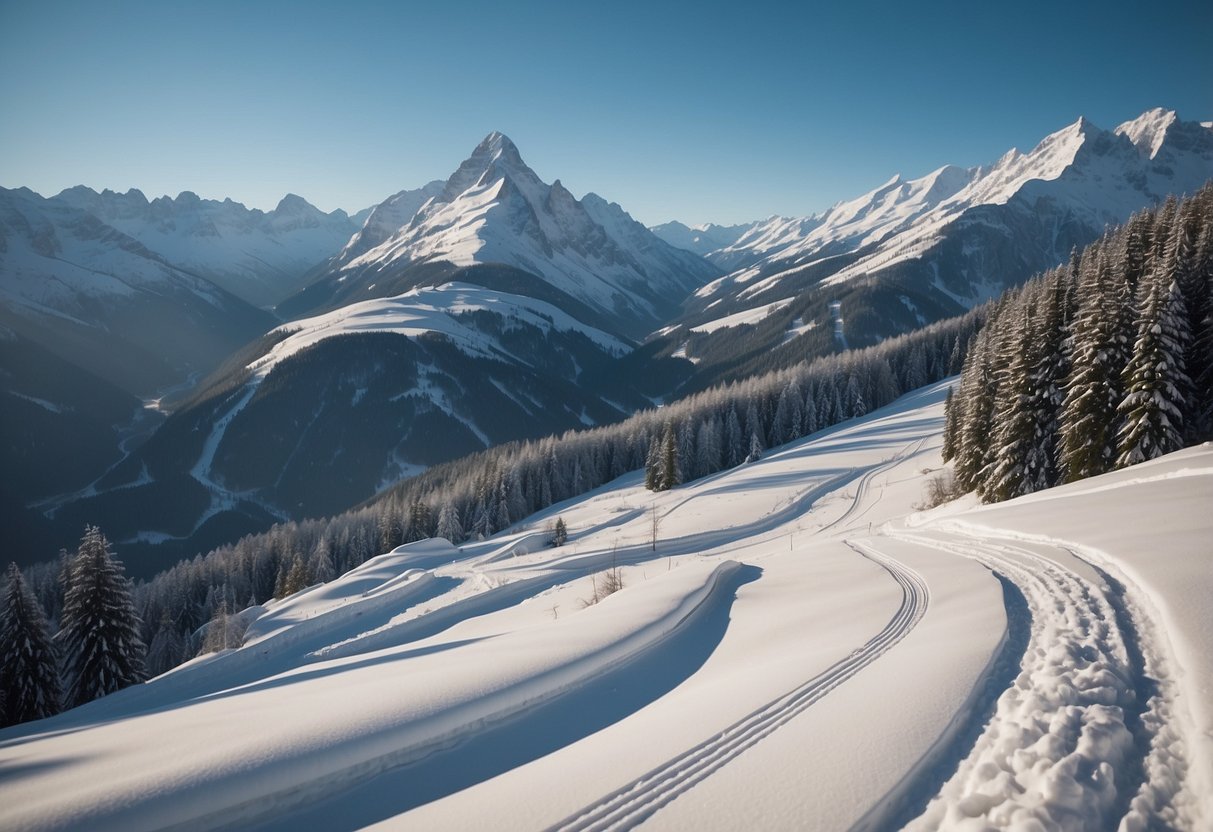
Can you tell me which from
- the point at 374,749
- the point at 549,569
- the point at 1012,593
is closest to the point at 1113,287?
the point at 1012,593

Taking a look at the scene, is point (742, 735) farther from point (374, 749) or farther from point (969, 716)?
point (374, 749)

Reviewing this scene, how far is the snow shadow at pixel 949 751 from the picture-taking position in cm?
432

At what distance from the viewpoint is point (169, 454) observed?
14750 centimetres

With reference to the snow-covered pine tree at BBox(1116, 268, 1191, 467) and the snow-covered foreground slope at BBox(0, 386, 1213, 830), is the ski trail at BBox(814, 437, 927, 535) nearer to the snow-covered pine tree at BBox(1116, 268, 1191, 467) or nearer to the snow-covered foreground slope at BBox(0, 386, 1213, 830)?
the snow-covered pine tree at BBox(1116, 268, 1191, 467)

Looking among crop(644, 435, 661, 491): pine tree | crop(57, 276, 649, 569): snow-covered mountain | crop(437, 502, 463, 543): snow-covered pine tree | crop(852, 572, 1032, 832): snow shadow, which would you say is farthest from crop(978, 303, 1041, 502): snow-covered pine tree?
crop(57, 276, 649, 569): snow-covered mountain

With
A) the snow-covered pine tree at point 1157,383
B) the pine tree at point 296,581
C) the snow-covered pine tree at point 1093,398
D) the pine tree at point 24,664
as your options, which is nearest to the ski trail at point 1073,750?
the snow-covered pine tree at point 1157,383

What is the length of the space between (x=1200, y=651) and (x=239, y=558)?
279 feet

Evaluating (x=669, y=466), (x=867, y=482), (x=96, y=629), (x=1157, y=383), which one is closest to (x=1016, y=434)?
(x=1157, y=383)

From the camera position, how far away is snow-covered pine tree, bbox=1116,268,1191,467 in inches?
916

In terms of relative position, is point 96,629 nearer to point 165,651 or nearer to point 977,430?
point 165,651

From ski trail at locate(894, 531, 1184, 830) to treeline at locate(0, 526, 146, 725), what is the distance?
115 ft

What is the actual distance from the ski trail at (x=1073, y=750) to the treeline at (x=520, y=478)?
49.6 metres

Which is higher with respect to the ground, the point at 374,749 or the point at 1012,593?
the point at 374,749

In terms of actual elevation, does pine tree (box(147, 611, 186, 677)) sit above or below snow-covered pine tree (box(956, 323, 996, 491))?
below
